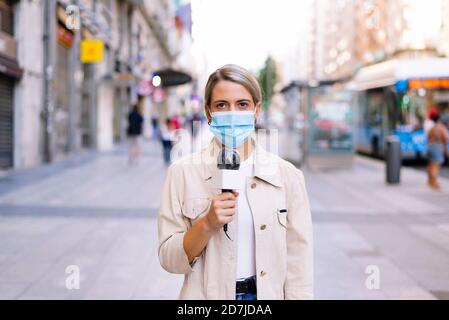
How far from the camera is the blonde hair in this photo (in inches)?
88.0

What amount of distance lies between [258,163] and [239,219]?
22cm

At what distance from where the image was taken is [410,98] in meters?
20.4

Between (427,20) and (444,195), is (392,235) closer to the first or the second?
(444,195)

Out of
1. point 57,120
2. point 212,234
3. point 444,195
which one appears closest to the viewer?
point 212,234

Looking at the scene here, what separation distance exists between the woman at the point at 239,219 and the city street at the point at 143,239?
10.6ft

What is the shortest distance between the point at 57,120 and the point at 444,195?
1263cm

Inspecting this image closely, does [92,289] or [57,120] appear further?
[57,120]

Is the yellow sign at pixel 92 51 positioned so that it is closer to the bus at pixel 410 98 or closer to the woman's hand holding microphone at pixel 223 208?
the bus at pixel 410 98

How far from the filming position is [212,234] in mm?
2172

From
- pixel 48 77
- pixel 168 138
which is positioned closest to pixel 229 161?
pixel 168 138

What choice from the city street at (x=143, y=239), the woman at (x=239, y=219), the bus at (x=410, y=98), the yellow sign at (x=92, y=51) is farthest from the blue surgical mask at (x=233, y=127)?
the yellow sign at (x=92, y=51)

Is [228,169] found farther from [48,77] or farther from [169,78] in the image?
[48,77]

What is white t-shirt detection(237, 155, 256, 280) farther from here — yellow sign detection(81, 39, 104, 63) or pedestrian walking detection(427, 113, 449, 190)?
yellow sign detection(81, 39, 104, 63)
